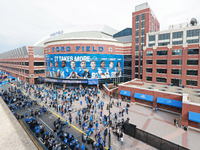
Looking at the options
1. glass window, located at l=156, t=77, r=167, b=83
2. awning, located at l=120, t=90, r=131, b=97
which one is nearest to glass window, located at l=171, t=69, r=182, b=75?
glass window, located at l=156, t=77, r=167, b=83

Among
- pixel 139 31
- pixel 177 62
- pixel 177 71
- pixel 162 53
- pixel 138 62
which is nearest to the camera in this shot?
pixel 177 62

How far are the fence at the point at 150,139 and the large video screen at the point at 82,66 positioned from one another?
91.7 feet

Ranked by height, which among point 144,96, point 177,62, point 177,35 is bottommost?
point 144,96

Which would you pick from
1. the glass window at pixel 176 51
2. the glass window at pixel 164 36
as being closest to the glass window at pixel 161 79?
the glass window at pixel 176 51

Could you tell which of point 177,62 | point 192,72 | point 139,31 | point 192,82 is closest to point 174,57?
point 177,62

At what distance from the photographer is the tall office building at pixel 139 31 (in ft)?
153

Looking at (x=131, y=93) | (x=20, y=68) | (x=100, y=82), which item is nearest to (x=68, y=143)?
(x=131, y=93)

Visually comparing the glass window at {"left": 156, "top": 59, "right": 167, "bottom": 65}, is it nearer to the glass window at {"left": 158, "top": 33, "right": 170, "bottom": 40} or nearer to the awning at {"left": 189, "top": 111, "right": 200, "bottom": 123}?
the glass window at {"left": 158, "top": 33, "right": 170, "bottom": 40}

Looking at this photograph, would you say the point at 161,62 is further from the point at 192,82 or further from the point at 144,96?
the point at 144,96

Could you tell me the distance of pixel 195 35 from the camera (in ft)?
108

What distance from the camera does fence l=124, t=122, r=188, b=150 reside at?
13.3 meters

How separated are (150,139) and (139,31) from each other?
1778 inches

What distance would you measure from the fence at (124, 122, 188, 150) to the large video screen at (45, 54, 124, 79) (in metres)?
27.9

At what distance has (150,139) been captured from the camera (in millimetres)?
15055
